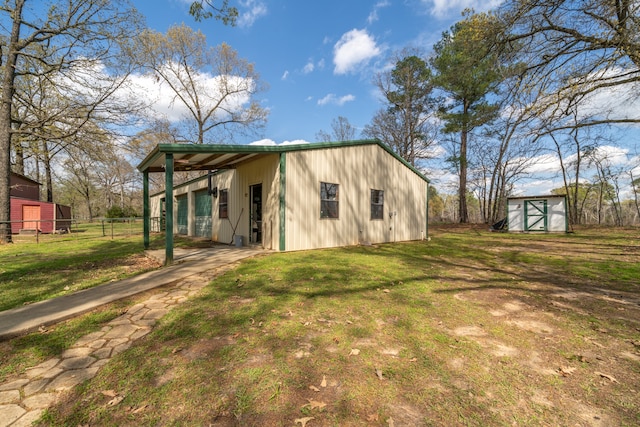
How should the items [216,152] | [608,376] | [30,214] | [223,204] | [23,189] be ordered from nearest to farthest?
1. [608,376]
2. [216,152]
3. [223,204]
4. [30,214]
5. [23,189]

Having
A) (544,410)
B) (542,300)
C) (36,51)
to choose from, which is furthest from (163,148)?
(36,51)

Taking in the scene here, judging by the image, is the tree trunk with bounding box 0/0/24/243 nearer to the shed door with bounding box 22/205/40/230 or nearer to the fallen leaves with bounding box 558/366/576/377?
the shed door with bounding box 22/205/40/230

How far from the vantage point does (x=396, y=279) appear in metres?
4.87

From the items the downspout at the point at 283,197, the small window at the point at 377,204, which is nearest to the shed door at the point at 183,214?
the downspout at the point at 283,197

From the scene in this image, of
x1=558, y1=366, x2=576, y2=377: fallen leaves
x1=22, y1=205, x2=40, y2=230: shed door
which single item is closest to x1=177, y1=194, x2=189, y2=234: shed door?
x1=22, y1=205, x2=40, y2=230: shed door

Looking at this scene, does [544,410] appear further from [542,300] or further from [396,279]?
[396,279]

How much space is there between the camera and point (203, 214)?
12531 mm

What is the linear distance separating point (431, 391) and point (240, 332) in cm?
184

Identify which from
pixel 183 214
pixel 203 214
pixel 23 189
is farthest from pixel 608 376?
pixel 23 189

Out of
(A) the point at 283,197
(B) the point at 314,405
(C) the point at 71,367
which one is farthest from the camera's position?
(A) the point at 283,197

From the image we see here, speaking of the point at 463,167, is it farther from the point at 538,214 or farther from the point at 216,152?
the point at 216,152

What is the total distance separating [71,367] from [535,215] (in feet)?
66.9

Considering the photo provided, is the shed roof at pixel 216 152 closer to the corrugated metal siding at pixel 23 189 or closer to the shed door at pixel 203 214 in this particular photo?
the shed door at pixel 203 214

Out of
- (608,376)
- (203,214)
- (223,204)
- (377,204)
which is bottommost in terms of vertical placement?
(608,376)
